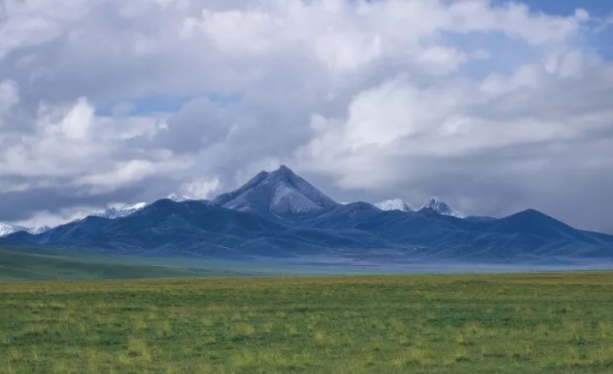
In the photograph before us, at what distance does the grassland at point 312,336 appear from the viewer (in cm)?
2844

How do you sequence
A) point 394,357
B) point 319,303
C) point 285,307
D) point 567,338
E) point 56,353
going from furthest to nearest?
point 319,303, point 285,307, point 567,338, point 56,353, point 394,357

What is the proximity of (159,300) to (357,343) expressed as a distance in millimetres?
29713

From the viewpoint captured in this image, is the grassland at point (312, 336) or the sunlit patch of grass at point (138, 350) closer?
the grassland at point (312, 336)

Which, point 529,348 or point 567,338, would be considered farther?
point 567,338

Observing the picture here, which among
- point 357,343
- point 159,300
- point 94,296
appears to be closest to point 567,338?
point 357,343

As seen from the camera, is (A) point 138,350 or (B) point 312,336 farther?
(B) point 312,336

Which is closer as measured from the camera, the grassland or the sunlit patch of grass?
the grassland

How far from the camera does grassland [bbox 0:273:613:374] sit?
28438mm

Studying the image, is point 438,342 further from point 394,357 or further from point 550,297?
point 550,297

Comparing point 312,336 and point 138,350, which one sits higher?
point 312,336

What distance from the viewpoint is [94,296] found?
66.8 m

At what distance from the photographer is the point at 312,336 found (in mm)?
36250

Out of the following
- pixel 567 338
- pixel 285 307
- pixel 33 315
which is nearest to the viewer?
pixel 567 338

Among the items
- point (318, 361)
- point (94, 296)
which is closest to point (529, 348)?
point (318, 361)
